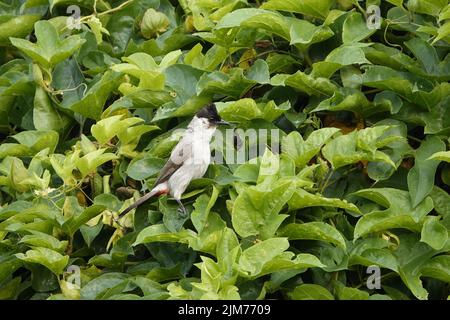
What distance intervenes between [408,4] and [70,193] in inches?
72.1

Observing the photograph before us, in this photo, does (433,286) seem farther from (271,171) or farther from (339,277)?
(271,171)

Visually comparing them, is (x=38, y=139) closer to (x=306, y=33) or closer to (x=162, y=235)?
(x=162, y=235)

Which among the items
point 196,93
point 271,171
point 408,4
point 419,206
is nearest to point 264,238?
point 271,171

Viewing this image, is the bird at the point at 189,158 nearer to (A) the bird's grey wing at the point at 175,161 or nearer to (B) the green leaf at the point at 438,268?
(A) the bird's grey wing at the point at 175,161

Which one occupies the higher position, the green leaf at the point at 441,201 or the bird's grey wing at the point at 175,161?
the bird's grey wing at the point at 175,161

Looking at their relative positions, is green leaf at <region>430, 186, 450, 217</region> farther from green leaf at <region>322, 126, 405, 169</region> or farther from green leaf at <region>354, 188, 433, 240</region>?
green leaf at <region>322, 126, 405, 169</region>

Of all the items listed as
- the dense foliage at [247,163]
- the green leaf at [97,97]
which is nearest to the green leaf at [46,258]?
the dense foliage at [247,163]

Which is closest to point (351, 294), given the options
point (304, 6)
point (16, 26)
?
point (304, 6)

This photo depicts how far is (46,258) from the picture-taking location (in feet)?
15.0

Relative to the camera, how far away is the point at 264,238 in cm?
436

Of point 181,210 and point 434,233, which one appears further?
point 181,210

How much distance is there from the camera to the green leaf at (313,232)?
4381mm

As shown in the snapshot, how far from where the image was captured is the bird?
4.79 metres

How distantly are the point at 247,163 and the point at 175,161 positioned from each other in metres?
0.39
